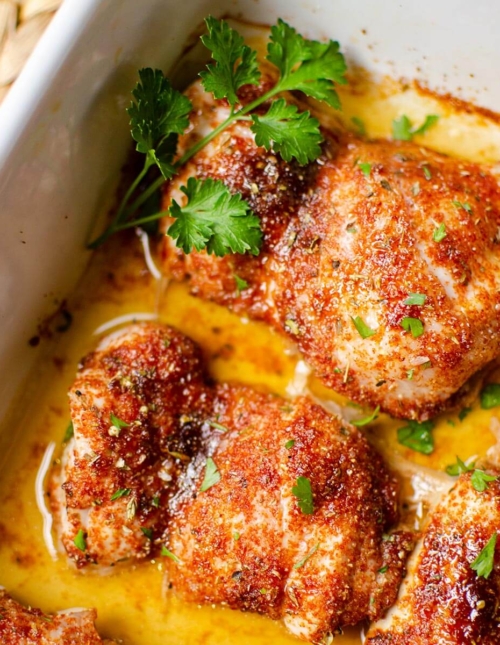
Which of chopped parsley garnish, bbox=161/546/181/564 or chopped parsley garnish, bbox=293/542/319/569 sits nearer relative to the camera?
chopped parsley garnish, bbox=293/542/319/569

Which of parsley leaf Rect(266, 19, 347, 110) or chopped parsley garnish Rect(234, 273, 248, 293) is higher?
parsley leaf Rect(266, 19, 347, 110)

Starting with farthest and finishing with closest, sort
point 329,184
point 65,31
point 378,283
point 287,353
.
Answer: point 287,353 → point 329,184 → point 378,283 → point 65,31

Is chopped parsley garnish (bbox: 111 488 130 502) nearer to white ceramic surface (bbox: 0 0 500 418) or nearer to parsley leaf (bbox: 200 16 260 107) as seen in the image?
white ceramic surface (bbox: 0 0 500 418)

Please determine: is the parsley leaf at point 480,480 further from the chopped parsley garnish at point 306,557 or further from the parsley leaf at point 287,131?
the parsley leaf at point 287,131

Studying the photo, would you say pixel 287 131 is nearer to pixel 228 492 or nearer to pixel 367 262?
pixel 367 262

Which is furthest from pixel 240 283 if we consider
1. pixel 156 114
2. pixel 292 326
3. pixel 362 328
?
pixel 156 114

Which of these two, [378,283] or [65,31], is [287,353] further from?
[65,31]

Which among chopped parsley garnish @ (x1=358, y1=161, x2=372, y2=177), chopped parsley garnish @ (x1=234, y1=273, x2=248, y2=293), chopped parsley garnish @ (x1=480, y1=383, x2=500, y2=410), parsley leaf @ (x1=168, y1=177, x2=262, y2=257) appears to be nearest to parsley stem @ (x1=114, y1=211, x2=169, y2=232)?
parsley leaf @ (x1=168, y1=177, x2=262, y2=257)

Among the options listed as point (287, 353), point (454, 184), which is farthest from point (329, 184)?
point (287, 353)
